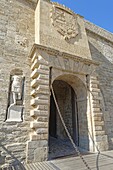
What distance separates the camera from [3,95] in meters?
3.55

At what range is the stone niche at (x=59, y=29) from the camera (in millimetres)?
4312

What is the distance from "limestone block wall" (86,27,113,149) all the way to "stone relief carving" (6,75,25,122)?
3.36 m

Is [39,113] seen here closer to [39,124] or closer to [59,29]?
[39,124]

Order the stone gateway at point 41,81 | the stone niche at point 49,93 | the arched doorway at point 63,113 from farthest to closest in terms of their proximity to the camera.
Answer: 1. the arched doorway at point 63,113
2. the stone gateway at point 41,81
3. the stone niche at point 49,93

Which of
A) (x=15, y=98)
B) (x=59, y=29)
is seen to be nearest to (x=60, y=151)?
(x=15, y=98)

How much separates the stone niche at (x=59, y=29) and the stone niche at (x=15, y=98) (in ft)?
4.42

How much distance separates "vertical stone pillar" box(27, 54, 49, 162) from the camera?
3.11 metres

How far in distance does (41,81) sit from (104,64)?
4.06 metres

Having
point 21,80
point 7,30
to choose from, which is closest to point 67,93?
point 21,80

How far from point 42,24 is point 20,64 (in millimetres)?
1579

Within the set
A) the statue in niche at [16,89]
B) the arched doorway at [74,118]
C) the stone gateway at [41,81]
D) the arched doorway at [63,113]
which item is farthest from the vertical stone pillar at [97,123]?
the statue in niche at [16,89]

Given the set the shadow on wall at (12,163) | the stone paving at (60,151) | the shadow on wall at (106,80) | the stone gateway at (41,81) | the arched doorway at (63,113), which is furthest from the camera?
the arched doorway at (63,113)

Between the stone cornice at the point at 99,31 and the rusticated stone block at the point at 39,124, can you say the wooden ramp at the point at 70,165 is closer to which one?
the rusticated stone block at the point at 39,124

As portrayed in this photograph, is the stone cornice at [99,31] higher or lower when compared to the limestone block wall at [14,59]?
higher
